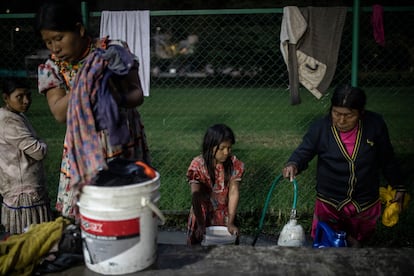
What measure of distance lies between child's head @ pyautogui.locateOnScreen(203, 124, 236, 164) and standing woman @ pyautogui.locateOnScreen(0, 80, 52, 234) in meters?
1.23

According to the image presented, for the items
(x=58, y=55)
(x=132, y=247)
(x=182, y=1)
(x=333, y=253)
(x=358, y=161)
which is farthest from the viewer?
(x=182, y=1)

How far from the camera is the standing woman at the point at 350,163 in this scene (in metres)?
2.69

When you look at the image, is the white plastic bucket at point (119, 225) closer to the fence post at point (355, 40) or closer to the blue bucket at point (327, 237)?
the blue bucket at point (327, 237)

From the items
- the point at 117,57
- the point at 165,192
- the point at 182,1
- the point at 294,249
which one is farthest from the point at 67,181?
the point at 182,1

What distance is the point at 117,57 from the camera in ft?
6.24

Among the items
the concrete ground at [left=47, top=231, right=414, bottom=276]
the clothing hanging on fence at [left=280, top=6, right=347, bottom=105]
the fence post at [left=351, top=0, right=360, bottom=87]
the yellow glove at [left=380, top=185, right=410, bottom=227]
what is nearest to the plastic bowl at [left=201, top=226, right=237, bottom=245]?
the concrete ground at [left=47, top=231, right=414, bottom=276]

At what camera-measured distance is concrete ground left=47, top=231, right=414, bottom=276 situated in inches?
80.6

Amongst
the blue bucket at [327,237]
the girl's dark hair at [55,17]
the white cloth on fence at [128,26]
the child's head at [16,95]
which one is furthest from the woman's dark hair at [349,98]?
the child's head at [16,95]

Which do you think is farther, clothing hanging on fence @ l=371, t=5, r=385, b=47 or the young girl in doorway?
clothing hanging on fence @ l=371, t=5, r=385, b=47

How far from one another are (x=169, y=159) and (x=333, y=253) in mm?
4730

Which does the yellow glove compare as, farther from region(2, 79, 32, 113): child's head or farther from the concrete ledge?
region(2, 79, 32, 113): child's head

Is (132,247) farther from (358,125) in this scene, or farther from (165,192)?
(165,192)

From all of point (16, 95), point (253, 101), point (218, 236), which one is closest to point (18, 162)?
point (16, 95)

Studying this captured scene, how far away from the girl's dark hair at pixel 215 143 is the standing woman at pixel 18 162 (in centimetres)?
122
